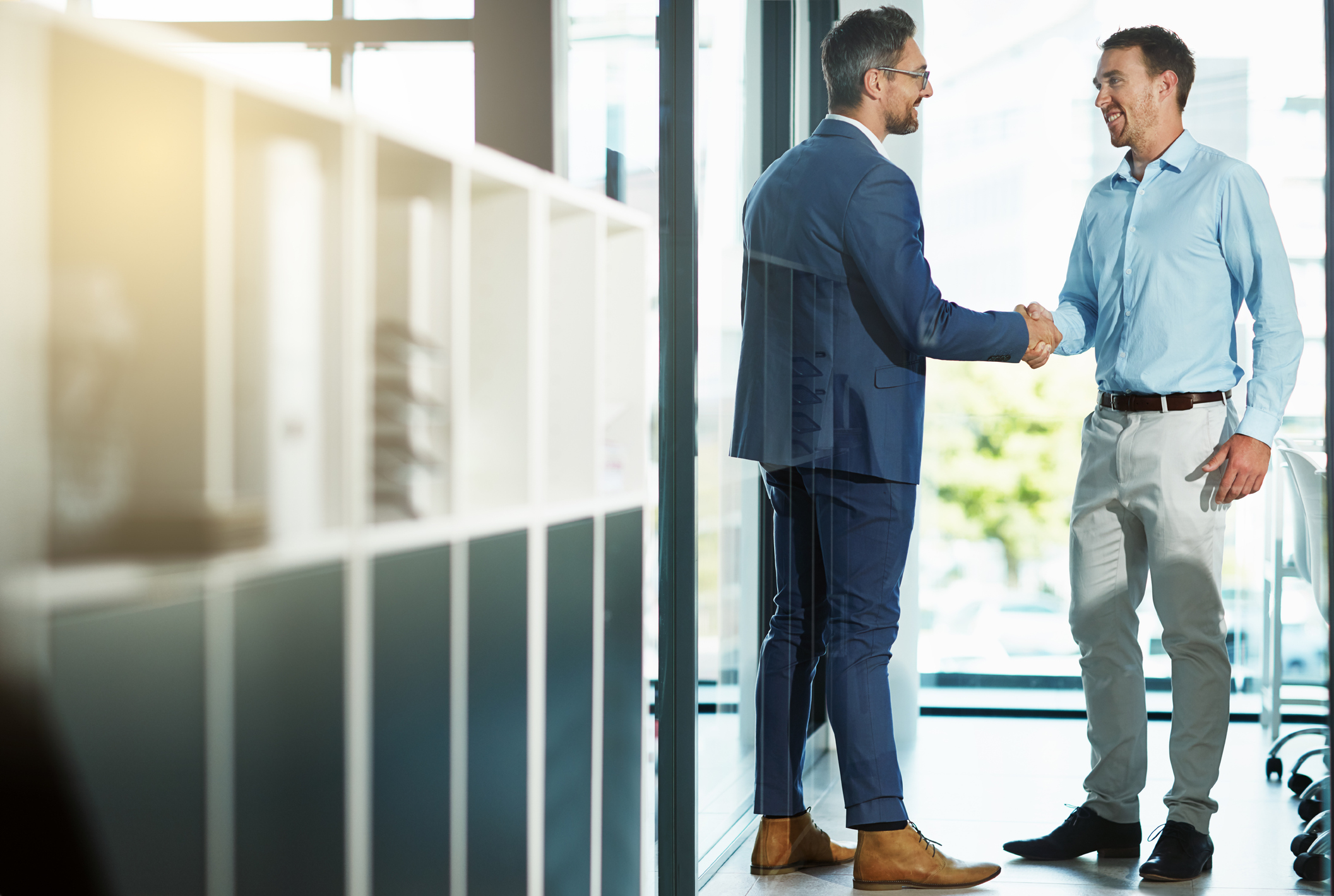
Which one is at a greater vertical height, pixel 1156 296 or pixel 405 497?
pixel 1156 296

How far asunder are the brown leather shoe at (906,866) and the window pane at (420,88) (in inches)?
61.0

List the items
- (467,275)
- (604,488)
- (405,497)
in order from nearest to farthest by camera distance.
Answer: (405,497) < (467,275) < (604,488)

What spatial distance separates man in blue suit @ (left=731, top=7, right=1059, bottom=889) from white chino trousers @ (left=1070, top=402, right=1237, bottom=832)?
0.89 feet

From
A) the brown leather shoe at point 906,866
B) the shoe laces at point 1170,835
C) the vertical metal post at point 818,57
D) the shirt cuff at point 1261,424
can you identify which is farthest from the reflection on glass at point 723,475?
the shirt cuff at point 1261,424

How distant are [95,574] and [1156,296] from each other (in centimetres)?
196

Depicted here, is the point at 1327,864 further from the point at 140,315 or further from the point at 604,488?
the point at 140,315

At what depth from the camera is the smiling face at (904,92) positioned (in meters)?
2.16

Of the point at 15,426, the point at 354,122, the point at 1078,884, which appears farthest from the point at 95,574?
the point at 1078,884

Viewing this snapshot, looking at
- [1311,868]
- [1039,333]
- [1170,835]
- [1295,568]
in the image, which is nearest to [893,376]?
[1039,333]

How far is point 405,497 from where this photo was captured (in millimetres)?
1193

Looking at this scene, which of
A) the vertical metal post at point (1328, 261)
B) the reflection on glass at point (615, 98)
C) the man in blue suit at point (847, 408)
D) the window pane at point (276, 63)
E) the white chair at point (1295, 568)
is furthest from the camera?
the man in blue suit at point (847, 408)

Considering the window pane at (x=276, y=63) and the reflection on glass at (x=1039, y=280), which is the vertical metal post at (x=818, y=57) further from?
the window pane at (x=276, y=63)

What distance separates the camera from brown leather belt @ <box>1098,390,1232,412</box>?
2.13 m

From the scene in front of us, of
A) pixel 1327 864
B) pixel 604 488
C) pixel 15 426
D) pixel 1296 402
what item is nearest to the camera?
pixel 15 426
